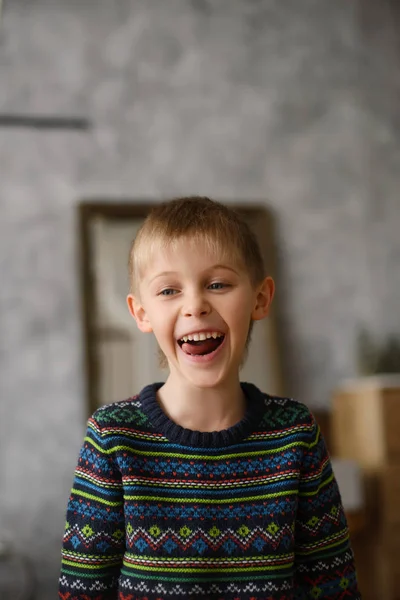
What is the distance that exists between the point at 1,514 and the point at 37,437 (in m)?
0.39

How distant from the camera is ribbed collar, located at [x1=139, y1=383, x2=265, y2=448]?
3.46ft

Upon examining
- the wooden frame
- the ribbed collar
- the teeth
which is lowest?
the ribbed collar

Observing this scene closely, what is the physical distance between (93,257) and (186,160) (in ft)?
2.46

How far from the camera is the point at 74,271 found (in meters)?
3.63

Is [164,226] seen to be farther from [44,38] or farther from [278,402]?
[44,38]

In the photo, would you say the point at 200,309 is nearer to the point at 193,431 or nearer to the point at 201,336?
the point at 201,336

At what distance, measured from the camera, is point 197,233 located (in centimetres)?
106

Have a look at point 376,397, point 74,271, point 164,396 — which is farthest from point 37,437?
point 164,396

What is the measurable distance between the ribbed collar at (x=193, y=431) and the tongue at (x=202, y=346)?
4.4 inches

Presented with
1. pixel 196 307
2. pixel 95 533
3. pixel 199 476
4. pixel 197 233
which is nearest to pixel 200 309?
pixel 196 307

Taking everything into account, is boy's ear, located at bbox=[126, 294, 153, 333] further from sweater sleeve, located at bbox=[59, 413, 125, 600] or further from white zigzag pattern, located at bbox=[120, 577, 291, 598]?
white zigzag pattern, located at bbox=[120, 577, 291, 598]

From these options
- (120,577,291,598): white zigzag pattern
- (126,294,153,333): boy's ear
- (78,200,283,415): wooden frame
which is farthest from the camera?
(78,200,283,415): wooden frame

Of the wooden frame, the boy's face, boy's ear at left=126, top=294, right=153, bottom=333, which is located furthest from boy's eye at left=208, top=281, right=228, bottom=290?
the wooden frame

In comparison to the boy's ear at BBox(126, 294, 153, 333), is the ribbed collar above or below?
below
